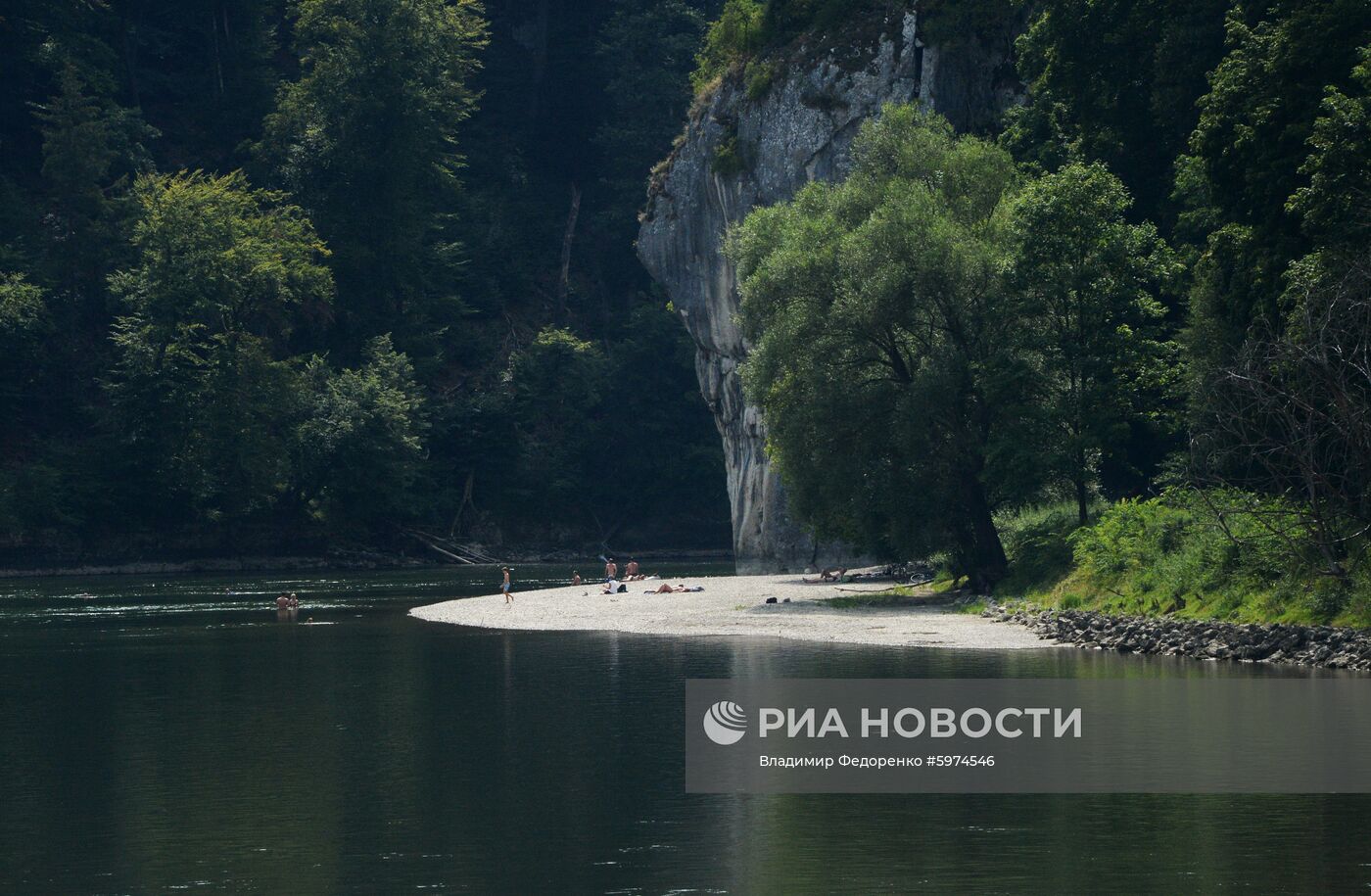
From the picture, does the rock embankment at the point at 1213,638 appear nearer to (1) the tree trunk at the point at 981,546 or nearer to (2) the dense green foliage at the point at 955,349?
(2) the dense green foliage at the point at 955,349

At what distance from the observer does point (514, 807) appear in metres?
24.6

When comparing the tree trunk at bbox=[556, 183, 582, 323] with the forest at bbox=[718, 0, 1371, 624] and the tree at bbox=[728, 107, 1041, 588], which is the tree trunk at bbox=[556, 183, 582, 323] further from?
the tree at bbox=[728, 107, 1041, 588]

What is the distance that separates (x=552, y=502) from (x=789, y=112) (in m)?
49.6

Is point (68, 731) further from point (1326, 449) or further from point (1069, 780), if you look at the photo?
point (1326, 449)

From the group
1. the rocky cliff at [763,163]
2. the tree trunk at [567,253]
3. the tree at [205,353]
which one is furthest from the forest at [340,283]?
the rocky cliff at [763,163]

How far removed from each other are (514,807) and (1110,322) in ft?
122

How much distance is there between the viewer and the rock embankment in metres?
37.8

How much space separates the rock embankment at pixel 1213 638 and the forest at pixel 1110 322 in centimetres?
91

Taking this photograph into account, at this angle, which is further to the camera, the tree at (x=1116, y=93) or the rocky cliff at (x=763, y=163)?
the rocky cliff at (x=763, y=163)

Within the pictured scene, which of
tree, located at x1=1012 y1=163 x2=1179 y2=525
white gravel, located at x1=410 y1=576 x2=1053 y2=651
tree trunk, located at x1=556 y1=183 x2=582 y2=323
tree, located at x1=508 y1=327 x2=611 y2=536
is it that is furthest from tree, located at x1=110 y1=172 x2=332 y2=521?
tree, located at x1=1012 y1=163 x2=1179 y2=525

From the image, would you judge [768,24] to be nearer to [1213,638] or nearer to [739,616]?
[739,616]

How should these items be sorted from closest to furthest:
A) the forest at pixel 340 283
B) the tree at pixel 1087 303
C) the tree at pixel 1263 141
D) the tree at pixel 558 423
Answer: the tree at pixel 1263 141 → the tree at pixel 1087 303 → the forest at pixel 340 283 → the tree at pixel 558 423

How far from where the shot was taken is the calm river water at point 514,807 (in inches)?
790

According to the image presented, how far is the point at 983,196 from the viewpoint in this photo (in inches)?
2474
